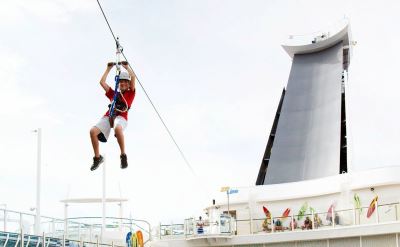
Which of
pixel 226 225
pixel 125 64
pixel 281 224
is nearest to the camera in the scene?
pixel 125 64

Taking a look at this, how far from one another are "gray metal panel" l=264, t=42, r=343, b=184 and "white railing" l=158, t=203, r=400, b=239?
9.28 m

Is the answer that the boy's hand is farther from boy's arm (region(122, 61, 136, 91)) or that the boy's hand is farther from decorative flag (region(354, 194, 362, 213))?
decorative flag (region(354, 194, 362, 213))

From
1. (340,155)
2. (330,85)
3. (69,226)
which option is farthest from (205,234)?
(330,85)

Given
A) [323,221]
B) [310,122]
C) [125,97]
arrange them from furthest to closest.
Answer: [310,122]
[323,221]
[125,97]

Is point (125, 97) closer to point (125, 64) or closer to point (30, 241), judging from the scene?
point (125, 64)

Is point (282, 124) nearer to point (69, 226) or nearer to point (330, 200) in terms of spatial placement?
point (330, 200)

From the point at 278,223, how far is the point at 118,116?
24.0m

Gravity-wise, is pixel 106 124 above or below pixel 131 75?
below

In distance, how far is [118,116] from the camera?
9859 mm

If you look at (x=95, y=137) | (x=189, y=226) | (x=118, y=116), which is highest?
(x=118, y=116)

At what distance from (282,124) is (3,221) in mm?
28545

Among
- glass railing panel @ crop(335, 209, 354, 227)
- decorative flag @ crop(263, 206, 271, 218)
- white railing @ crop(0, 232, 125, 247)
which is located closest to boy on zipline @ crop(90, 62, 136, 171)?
white railing @ crop(0, 232, 125, 247)

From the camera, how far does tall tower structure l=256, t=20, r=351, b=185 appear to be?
1731 inches

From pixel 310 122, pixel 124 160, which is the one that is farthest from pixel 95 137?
pixel 310 122
